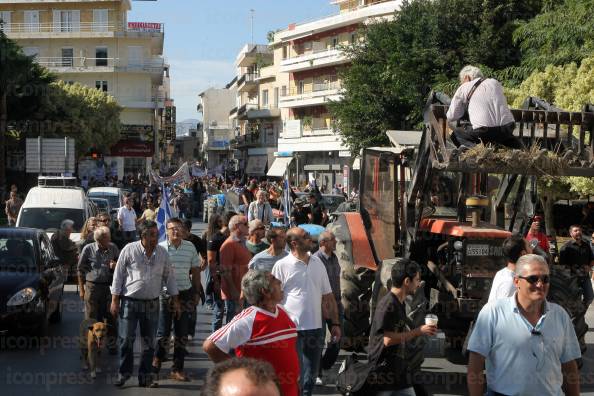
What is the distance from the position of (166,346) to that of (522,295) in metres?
5.87

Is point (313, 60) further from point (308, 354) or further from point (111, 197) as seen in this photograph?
point (308, 354)

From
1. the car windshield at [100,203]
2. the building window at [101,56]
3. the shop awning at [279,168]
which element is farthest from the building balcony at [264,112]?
the car windshield at [100,203]

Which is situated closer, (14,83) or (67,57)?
(14,83)

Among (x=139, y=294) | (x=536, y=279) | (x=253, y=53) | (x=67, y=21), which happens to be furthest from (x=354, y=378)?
(x=253, y=53)

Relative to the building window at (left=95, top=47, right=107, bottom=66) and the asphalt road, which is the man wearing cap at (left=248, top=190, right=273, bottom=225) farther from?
the building window at (left=95, top=47, right=107, bottom=66)

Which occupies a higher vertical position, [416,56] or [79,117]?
[416,56]

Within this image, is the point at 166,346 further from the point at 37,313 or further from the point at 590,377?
the point at 590,377

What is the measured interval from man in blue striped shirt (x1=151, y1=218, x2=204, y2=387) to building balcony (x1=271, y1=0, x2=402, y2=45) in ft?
144

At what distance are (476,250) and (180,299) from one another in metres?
3.29

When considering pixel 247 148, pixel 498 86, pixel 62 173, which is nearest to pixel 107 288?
pixel 498 86

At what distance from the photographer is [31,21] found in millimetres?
78250

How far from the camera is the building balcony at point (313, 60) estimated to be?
206 ft

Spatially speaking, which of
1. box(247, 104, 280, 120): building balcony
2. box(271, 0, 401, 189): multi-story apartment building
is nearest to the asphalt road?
box(271, 0, 401, 189): multi-story apartment building

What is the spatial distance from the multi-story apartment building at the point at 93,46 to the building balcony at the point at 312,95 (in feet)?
42.0
